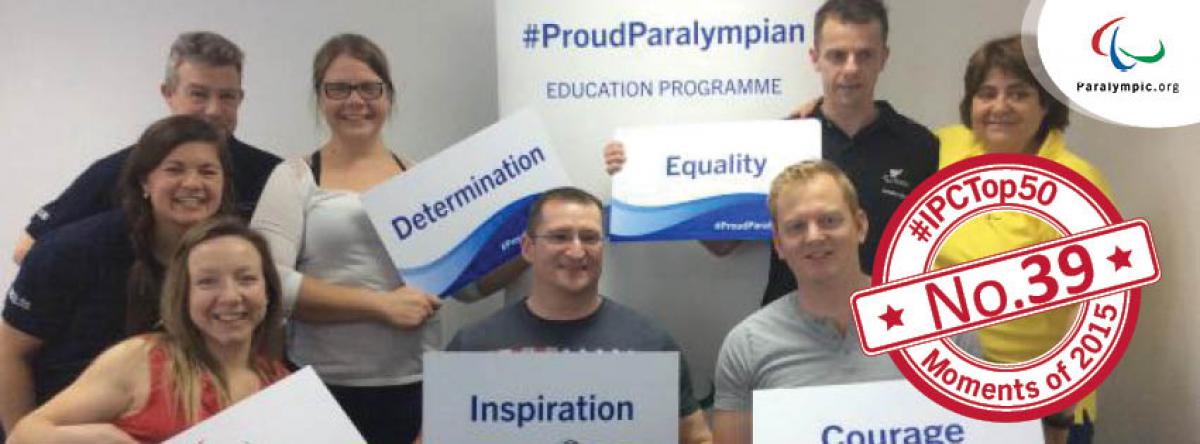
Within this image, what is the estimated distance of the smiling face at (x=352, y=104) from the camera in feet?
6.03

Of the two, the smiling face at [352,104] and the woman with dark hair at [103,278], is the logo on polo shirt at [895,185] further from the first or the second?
the woman with dark hair at [103,278]

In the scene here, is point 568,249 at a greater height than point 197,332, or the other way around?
point 568,249

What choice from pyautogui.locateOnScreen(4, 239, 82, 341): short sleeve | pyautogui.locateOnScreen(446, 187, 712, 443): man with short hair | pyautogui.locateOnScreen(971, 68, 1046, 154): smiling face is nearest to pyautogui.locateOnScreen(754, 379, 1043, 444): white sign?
pyautogui.locateOnScreen(446, 187, 712, 443): man with short hair

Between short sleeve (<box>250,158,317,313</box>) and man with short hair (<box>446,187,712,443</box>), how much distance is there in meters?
0.31

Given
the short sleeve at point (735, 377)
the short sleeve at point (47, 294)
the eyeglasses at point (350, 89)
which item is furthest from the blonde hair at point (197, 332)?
the short sleeve at point (735, 377)

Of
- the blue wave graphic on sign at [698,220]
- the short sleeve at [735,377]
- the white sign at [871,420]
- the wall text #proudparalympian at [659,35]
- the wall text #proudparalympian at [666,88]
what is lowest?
the white sign at [871,420]

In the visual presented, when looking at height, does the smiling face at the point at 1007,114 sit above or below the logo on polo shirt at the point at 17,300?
above

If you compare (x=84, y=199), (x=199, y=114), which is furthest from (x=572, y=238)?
(x=84, y=199)

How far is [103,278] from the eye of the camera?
5.72 feet

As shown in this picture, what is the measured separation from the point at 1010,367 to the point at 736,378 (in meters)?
0.44

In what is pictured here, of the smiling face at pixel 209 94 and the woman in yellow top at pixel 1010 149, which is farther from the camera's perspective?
the smiling face at pixel 209 94

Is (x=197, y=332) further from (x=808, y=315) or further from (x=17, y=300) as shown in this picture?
(x=808, y=315)

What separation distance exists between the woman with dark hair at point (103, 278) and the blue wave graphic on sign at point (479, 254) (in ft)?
1.20

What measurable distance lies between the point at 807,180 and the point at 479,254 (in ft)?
1.92
